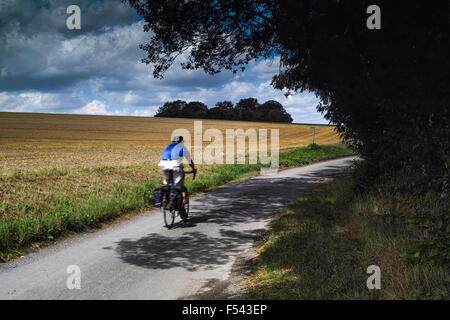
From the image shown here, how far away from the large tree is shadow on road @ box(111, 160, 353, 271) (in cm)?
360

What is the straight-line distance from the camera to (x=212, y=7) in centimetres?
898

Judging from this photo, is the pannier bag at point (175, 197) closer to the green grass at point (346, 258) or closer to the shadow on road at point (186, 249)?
the shadow on road at point (186, 249)

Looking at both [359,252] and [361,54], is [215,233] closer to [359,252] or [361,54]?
[359,252]

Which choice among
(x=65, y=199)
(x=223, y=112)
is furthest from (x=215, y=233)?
(x=223, y=112)

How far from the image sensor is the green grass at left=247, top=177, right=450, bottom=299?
3.77 meters

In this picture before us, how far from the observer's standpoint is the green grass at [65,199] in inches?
266

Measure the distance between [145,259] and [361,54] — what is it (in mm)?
7338

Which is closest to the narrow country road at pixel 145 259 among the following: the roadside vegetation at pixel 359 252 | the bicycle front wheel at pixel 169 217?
the bicycle front wheel at pixel 169 217

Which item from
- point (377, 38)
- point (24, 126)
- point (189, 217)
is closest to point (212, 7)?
point (377, 38)

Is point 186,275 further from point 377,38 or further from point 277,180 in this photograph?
point 277,180

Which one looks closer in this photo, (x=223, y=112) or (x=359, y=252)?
(x=359, y=252)

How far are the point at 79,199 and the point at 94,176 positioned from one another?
10.3 feet

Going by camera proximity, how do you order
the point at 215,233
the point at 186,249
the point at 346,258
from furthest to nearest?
the point at 215,233 < the point at 186,249 < the point at 346,258

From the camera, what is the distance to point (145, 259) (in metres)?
5.79
